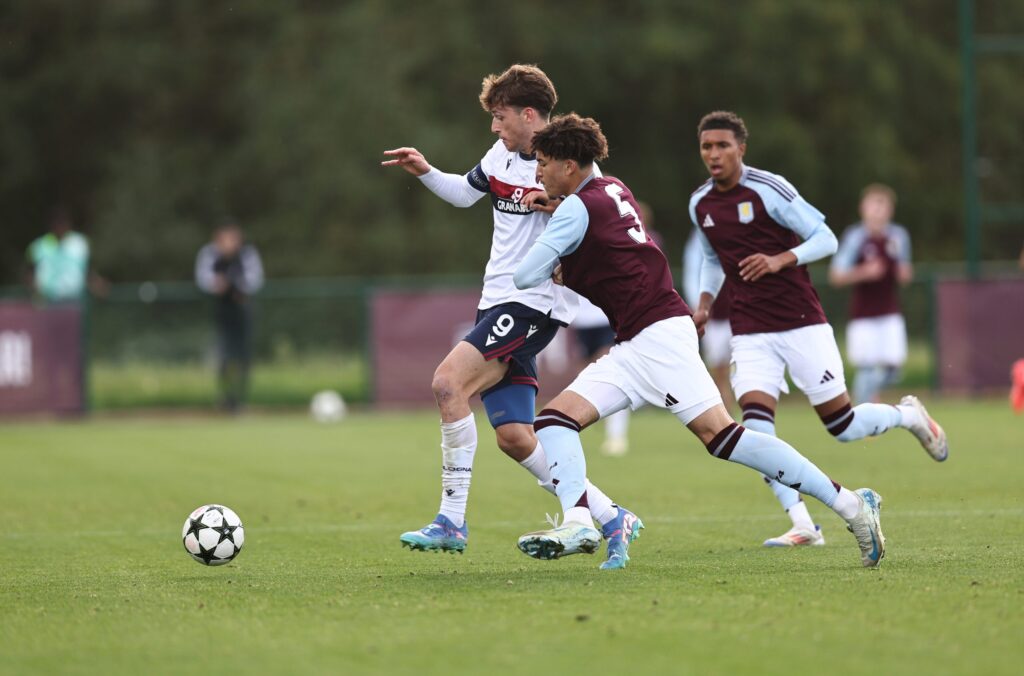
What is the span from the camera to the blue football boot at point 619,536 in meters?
7.12

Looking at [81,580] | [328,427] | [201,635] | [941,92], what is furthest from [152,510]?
[941,92]

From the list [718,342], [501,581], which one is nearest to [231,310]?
[718,342]

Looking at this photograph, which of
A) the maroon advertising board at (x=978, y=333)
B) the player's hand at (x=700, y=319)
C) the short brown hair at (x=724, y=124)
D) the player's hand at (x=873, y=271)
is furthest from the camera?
the maroon advertising board at (x=978, y=333)

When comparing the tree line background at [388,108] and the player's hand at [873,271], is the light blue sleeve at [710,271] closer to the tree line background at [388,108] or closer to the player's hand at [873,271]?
the player's hand at [873,271]

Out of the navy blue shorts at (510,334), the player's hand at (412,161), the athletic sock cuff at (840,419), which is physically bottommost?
the athletic sock cuff at (840,419)

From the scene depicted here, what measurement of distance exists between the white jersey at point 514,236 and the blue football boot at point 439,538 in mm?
1089

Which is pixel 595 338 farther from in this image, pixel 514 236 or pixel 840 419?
pixel 514 236

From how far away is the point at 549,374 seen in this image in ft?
68.8

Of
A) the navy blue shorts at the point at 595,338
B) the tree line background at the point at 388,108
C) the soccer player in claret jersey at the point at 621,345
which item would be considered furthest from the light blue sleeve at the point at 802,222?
the tree line background at the point at 388,108

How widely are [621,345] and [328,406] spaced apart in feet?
47.8

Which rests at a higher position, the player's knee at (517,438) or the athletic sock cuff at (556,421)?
the athletic sock cuff at (556,421)

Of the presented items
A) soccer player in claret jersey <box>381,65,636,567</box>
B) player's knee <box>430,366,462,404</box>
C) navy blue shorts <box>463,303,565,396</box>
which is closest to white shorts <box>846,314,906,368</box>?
soccer player in claret jersey <box>381,65,636,567</box>

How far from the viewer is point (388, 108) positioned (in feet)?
127

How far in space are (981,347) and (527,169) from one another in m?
14.8
